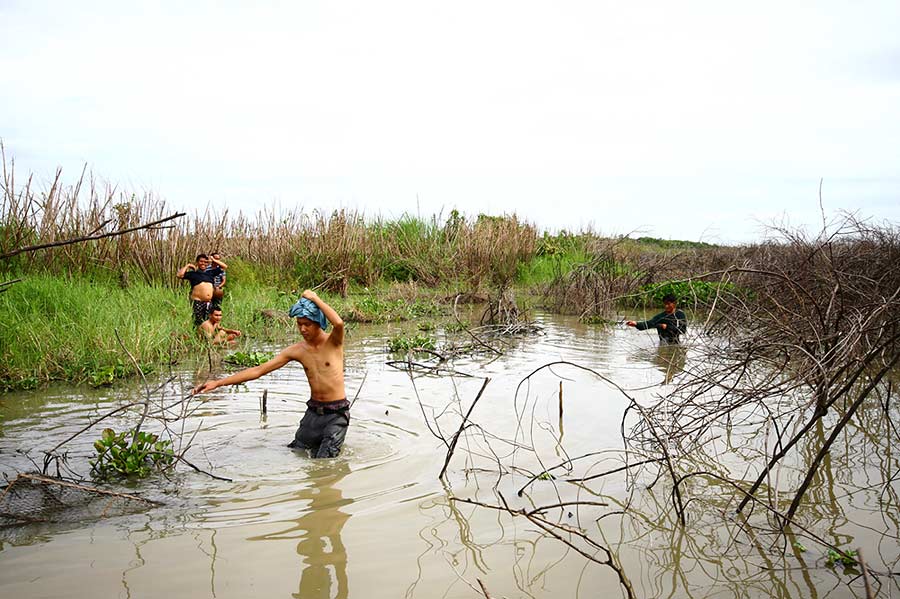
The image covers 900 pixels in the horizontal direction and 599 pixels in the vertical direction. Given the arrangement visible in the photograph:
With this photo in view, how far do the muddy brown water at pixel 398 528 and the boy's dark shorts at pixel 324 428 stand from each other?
0.12 m

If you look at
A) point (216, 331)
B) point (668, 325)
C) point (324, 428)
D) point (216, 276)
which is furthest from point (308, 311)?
point (668, 325)

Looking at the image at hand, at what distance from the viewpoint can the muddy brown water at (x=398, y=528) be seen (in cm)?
344

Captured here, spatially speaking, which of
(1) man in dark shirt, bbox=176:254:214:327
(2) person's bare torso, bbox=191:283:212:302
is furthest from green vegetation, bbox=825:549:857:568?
(2) person's bare torso, bbox=191:283:212:302

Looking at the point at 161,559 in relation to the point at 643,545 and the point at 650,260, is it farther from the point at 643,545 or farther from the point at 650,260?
the point at 650,260

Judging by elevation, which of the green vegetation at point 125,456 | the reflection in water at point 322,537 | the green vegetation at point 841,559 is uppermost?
the green vegetation at point 125,456

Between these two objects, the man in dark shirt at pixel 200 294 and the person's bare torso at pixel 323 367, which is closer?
the person's bare torso at pixel 323 367

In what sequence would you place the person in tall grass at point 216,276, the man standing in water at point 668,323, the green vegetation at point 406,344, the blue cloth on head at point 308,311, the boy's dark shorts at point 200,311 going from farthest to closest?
the person in tall grass at point 216,276 < the boy's dark shorts at point 200,311 < the man standing in water at point 668,323 < the green vegetation at point 406,344 < the blue cloth on head at point 308,311

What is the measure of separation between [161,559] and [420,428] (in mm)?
2987

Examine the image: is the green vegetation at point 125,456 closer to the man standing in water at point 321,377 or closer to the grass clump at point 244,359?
the man standing in water at point 321,377

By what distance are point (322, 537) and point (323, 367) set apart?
1.71m

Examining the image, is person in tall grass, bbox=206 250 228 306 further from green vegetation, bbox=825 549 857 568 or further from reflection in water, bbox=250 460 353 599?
green vegetation, bbox=825 549 857 568

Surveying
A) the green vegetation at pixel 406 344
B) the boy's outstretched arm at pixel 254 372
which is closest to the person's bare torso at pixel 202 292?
the green vegetation at pixel 406 344

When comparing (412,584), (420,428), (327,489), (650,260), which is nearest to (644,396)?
(420,428)

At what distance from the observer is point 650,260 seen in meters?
18.2
